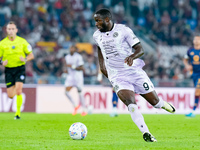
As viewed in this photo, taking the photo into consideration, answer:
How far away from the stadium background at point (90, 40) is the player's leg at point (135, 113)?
11736 millimetres

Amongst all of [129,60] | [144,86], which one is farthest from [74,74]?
[129,60]

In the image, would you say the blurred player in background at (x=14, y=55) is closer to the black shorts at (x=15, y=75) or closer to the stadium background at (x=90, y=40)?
the black shorts at (x=15, y=75)

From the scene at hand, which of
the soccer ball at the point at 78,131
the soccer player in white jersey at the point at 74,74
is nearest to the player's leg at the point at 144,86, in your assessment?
the soccer ball at the point at 78,131

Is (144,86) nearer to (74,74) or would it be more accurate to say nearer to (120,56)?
(120,56)

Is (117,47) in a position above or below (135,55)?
above

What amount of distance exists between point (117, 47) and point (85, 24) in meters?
18.6

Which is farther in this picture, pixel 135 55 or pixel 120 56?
pixel 120 56

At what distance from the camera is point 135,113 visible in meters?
7.63

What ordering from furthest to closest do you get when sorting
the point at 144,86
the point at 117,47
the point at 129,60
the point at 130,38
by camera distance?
the point at 144,86 → the point at 117,47 → the point at 130,38 → the point at 129,60

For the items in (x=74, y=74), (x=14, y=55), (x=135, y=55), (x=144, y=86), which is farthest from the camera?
(x=74, y=74)

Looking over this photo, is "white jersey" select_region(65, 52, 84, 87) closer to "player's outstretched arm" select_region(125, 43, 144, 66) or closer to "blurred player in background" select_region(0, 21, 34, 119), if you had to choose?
"blurred player in background" select_region(0, 21, 34, 119)

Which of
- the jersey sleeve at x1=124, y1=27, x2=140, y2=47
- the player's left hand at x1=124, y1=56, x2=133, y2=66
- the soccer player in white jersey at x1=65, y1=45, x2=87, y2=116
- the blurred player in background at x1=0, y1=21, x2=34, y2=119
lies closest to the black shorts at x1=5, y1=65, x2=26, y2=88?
the blurred player in background at x1=0, y1=21, x2=34, y2=119

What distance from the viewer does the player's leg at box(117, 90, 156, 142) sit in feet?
24.6

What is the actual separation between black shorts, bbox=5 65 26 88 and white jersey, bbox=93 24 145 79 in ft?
18.4
